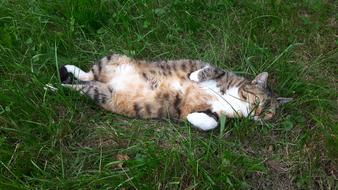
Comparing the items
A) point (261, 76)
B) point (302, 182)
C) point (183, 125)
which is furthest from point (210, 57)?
point (302, 182)

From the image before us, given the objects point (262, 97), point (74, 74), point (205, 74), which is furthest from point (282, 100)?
point (74, 74)

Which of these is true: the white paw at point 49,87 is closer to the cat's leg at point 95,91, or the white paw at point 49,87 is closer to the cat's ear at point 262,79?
the cat's leg at point 95,91

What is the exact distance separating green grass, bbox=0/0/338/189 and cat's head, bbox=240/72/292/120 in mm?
106

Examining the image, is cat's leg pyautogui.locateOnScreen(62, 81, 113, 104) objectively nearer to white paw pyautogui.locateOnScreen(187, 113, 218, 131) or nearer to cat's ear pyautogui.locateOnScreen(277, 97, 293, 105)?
white paw pyautogui.locateOnScreen(187, 113, 218, 131)

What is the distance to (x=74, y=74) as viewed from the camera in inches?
167

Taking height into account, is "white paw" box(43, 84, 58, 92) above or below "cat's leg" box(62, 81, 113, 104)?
above

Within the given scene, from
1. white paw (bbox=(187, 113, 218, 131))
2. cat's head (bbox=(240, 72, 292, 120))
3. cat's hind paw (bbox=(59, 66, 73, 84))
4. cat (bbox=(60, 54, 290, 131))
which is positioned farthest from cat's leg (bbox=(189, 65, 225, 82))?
cat's hind paw (bbox=(59, 66, 73, 84))

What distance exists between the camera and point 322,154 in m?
3.72

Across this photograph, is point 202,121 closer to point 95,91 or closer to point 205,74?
point 205,74

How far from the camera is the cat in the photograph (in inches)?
160

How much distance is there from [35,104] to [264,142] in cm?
202

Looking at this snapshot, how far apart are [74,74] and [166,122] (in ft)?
3.28

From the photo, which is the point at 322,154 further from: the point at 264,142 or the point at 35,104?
the point at 35,104

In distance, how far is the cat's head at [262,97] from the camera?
4.08 m
